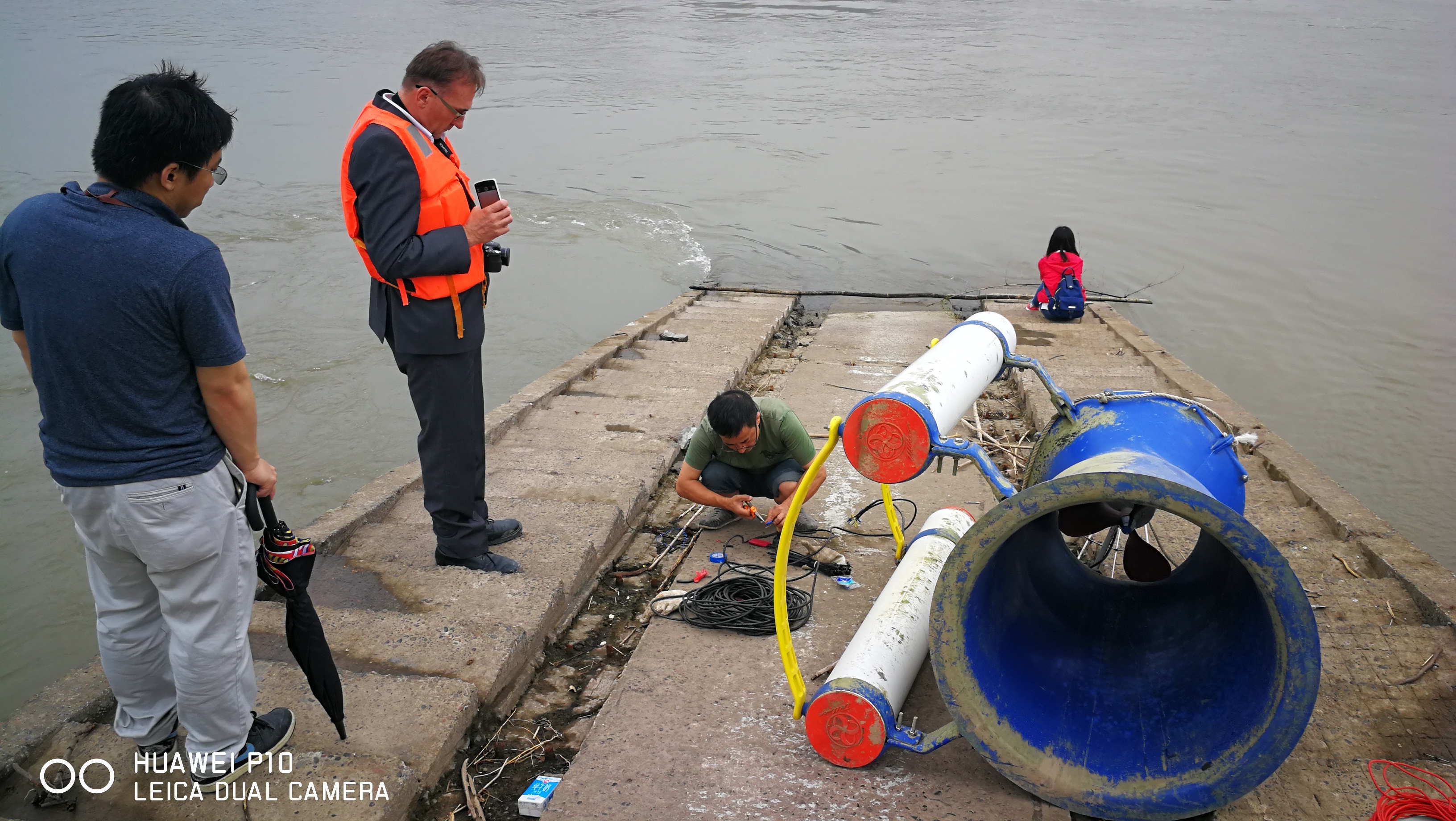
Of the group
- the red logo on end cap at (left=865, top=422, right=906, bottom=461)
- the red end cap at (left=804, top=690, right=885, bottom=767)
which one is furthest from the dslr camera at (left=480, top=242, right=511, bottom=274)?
the red end cap at (left=804, top=690, right=885, bottom=767)

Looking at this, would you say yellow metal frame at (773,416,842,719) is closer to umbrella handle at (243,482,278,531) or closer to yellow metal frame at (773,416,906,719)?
yellow metal frame at (773,416,906,719)

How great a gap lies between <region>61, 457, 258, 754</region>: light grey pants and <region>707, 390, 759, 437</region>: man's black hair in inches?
72.0

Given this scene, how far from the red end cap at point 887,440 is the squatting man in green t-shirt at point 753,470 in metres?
1.40

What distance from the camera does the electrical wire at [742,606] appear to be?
3.34m

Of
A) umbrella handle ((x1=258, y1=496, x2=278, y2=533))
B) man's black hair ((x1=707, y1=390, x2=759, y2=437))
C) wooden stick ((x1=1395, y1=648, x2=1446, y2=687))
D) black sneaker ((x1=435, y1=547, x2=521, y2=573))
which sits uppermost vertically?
umbrella handle ((x1=258, y1=496, x2=278, y2=533))

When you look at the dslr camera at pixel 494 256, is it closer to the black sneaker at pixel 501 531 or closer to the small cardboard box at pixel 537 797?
the black sneaker at pixel 501 531

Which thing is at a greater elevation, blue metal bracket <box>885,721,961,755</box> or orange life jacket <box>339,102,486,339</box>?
orange life jacket <box>339,102,486,339</box>

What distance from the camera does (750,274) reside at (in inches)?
484

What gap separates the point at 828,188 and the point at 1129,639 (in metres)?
14.4

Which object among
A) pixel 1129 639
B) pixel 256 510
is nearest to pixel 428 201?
pixel 256 510

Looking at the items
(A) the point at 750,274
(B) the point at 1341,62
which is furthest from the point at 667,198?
(B) the point at 1341,62

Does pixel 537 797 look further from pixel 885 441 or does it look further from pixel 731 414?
pixel 731 414

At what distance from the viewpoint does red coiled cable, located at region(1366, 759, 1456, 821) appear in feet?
8.02

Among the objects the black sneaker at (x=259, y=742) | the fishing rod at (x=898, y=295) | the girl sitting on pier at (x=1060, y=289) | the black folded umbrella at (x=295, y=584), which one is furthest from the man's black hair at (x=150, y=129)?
the fishing rod at (x=898, y=295)
